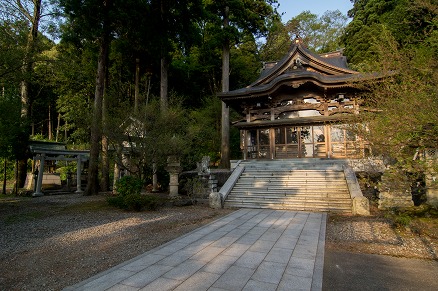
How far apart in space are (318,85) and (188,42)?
8.74 m

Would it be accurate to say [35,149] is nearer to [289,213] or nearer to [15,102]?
[15,102]

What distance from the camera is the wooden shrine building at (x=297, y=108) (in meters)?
15.7

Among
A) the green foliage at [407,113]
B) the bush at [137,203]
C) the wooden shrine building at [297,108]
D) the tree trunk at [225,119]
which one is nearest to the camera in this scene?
the green foliage at [407,113]

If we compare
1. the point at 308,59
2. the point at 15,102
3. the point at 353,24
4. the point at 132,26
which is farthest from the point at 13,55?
the point at 353,24

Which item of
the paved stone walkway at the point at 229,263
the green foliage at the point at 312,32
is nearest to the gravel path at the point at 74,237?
the paved stone walkway at the point at 229,263

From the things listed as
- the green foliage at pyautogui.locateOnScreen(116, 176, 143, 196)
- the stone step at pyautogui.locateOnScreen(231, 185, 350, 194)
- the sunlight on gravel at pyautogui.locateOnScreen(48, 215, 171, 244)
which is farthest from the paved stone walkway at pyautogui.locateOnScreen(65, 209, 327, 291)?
the green foliage at pyautogui.locateOnScreen(116, 176, 143, 196)

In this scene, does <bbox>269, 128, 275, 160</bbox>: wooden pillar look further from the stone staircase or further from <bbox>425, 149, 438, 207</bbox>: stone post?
<bbox>425, 149, 438, 207</bbox>: stone post

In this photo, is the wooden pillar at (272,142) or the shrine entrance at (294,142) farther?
the wooden pillar at (272,142)

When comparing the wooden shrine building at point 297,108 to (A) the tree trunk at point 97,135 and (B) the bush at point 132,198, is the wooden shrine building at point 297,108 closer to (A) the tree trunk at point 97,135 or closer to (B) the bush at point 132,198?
(A) the tree trunk at point 97,135

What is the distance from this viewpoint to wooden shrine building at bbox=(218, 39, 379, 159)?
15711 mm

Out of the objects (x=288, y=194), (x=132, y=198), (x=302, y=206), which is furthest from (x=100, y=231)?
(x=288, y=194)

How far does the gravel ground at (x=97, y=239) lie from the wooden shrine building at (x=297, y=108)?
8522mm

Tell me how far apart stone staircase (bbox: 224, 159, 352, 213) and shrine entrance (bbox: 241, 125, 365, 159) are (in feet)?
6.02

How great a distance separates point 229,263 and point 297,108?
1430 centimetres
